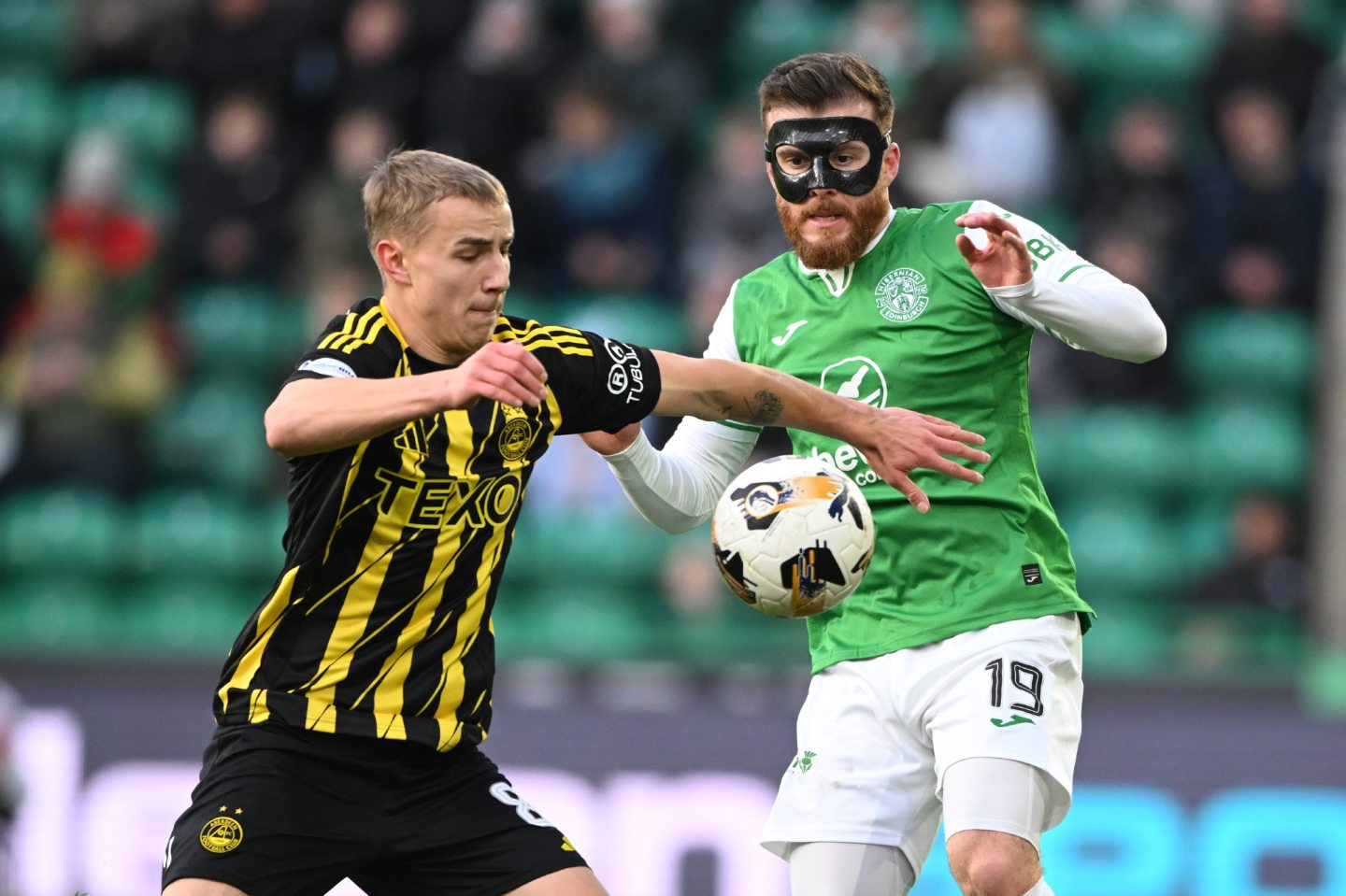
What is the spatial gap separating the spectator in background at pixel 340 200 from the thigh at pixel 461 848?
6066 mm

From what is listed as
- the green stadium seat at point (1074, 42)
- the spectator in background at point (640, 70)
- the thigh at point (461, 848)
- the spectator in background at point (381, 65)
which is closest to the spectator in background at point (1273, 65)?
the green stadium seat at point (1074, 42)

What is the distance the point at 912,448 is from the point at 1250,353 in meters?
5.96

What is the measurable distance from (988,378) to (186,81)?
804cm

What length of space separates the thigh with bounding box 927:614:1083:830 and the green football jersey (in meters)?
0.06

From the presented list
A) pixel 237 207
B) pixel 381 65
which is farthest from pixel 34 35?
pixel 381 65

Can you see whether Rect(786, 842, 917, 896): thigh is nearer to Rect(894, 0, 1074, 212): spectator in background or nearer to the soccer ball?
the soccer ball

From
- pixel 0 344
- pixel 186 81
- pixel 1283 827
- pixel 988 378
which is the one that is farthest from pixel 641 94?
pixel 988 378

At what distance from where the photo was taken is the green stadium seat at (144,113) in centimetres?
1205

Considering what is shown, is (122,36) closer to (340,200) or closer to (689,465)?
(340,200)

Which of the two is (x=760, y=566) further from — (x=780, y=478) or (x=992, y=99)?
(x=992, y=99)

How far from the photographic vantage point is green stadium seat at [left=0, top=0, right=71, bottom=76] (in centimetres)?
1255

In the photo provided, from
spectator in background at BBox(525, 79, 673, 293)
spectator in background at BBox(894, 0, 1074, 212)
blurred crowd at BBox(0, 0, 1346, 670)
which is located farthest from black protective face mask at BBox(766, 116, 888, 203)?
spectator in background at BBox(525, 79, 673, 293)

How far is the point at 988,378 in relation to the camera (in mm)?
5363

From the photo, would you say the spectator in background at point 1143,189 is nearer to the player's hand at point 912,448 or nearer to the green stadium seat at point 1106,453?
the green stadium seat at point 1106,453
